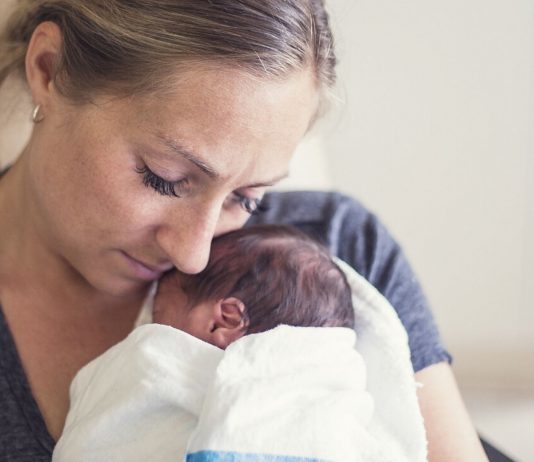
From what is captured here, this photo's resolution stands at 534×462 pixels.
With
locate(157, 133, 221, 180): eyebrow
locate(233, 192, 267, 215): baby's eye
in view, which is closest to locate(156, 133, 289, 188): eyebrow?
locate(157, 133, 221, 180): eyebrow

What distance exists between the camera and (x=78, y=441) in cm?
103

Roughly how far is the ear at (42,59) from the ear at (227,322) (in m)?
0.39

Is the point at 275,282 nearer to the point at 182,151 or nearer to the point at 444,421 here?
the point at 182,151

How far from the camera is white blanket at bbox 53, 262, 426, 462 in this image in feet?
3.14

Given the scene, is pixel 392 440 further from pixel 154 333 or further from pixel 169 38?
pixel 169 38

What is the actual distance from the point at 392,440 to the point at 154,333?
364 mm

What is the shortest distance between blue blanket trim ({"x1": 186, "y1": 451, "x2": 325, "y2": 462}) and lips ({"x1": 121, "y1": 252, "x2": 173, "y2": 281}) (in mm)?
322

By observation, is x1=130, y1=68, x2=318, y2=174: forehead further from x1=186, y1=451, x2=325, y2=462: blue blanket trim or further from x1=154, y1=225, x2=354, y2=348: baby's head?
x1=186, y1=451, x2=325, y2=462: blue blanket trim

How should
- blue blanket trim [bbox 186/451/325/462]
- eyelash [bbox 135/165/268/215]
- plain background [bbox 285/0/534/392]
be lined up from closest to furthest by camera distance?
blue blanket trim [bbox 186/451/325/462] → eyelash [bbox 135/165/268/215] → plain background [bbox 285/0/534/392]

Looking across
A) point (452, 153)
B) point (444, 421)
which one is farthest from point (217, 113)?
point (452, 153)

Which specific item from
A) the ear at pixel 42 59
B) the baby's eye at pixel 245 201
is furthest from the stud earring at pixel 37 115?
the baby's eye at pixel 245 201

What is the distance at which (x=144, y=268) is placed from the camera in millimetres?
1184

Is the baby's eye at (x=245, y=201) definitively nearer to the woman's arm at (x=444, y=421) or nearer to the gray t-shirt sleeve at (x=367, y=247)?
the gray t-shirt sleeve at (x=367, y=247)

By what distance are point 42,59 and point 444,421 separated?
0.84 meters
